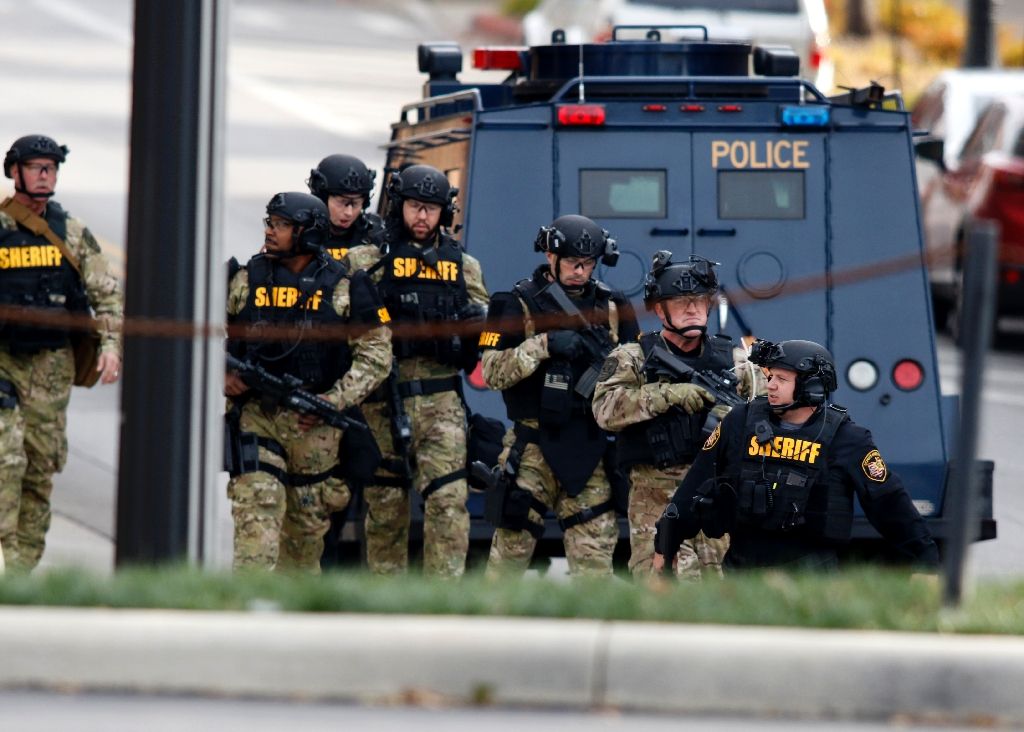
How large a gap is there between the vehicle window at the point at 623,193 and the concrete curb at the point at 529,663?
419cm

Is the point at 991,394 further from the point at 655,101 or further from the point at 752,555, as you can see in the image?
the point at 752,555

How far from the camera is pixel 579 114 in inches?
385

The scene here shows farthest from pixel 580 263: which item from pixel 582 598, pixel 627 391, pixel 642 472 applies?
pixel 582 598

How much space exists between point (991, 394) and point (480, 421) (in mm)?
7763

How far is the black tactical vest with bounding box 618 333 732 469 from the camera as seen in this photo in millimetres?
8594

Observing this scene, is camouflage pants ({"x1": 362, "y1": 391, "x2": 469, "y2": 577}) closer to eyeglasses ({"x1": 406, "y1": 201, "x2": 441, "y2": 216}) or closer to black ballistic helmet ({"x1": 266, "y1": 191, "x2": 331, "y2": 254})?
eyeglasses ({"x1": 406, "y1": 201, "x2": 441, "y2": 216})

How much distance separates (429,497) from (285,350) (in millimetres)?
980

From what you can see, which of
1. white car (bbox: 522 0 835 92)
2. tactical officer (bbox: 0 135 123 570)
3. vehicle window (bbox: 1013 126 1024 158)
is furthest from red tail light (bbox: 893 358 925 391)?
white car (bbox: 522 0 835 92)

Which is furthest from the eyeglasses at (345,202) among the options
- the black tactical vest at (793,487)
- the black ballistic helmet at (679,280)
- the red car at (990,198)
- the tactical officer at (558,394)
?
the red car at (990,198)

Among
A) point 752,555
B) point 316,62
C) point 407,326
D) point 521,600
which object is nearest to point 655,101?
point 407,326

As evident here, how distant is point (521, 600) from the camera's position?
607cm

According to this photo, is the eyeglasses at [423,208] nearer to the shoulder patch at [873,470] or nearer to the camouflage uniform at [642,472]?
the camouflage uniform at [642,472]

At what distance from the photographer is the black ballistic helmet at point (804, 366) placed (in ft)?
25.6

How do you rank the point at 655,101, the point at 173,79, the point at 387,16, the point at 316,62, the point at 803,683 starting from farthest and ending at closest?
the point at 387,16 → the point at 316,62 → the point at 655,101 → the point at 173,79 → the point at 803,683
